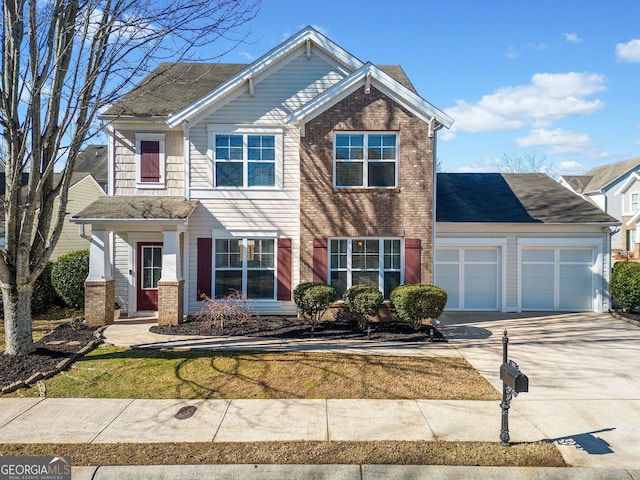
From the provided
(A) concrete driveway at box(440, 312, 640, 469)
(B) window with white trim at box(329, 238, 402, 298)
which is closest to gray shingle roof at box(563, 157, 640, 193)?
(A) concrete driveway at box(440, 312, 640, 469)

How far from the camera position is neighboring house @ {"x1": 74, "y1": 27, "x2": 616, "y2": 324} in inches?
448

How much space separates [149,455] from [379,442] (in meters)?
2.69

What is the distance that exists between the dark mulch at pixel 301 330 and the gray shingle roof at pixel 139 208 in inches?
115

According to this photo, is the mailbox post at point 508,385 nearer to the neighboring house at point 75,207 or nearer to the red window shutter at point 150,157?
the red window shutter at point 150,157

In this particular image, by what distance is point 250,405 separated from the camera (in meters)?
6.17

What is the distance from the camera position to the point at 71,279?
12875mm

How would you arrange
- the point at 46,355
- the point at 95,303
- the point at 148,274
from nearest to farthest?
the point at 46,355 < the point at 95,303 < the point at 148,274

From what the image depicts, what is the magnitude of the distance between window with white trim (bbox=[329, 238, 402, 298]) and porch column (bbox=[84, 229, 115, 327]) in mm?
6074

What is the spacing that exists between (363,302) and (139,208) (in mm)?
6707

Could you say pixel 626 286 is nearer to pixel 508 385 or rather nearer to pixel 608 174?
pixel 508 385

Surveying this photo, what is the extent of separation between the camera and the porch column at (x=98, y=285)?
35.7ft

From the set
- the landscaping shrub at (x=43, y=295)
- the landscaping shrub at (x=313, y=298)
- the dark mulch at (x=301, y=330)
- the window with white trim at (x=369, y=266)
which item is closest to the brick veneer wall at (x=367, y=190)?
the window with white trim at (x=369, y=266)

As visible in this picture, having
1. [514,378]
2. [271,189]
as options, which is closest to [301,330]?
[271,189]

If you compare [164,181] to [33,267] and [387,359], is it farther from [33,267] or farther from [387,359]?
[387,359]
